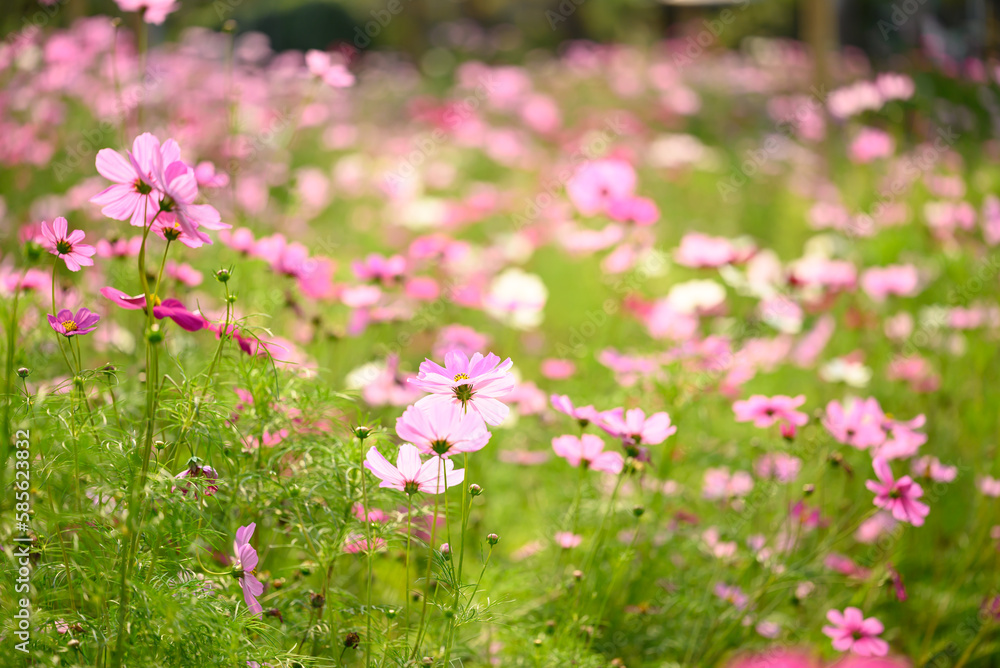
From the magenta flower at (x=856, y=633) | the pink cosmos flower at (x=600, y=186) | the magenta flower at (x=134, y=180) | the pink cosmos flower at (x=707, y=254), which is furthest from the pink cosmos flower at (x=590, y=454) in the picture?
the pink cosmos flower at (x=600, y=186)

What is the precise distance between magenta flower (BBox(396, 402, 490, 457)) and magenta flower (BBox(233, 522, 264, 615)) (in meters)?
0.22

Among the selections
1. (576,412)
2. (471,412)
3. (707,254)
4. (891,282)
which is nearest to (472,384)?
(471,412)

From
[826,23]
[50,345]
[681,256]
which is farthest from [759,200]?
[50,345]

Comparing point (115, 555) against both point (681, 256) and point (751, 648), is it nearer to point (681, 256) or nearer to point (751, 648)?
point (751, 648)

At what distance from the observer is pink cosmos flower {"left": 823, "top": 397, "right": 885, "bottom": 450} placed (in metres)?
1.18

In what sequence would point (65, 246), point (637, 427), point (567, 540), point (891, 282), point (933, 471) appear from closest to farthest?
1. point (65, 246)
2. point (637, 427)
3. point (567, 540)
4. point (933, 471)
5. point (891, 282)

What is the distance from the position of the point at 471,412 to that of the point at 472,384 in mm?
35

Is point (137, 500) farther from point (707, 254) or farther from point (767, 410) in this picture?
point (707, 254)

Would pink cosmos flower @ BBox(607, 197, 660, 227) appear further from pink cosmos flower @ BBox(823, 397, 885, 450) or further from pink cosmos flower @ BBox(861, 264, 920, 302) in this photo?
pink cosmos flower @ BBox(823, 397, 885, 450)

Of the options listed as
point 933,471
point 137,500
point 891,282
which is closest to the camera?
point 137,500

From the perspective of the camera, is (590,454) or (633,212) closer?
(590,454)

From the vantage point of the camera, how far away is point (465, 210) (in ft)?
9.96

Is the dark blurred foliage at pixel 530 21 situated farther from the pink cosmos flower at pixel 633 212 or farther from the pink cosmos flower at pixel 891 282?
the pink cosmos flower at pixel 633 212

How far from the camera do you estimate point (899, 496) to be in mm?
1131
